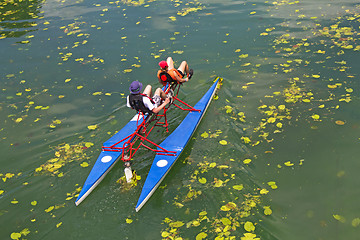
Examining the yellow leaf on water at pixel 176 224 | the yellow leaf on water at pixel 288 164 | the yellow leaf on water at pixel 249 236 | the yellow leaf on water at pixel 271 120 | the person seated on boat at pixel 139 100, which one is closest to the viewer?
the yellow leaf on water at pixel 249 236

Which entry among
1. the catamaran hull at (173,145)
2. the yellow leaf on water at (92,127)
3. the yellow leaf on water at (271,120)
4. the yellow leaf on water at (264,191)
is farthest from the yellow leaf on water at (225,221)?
the yellow leaf on water at (92,127)

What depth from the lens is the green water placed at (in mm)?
5613

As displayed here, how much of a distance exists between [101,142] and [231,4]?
1100 centimetres

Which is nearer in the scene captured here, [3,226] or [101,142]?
[3,226]

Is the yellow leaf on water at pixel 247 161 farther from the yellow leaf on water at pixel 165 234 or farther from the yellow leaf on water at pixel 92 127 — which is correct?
the yellow leaf on water at pixel 92 127

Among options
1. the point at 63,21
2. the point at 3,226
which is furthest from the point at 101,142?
the point at 63,21

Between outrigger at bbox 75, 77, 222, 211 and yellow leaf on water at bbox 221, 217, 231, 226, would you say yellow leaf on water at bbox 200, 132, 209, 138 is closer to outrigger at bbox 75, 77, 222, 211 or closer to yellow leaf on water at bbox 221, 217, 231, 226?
outrigger at bbox 75, 77, 222, 211

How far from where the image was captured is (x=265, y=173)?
6.37m

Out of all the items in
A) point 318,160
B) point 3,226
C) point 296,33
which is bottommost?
point 3,226

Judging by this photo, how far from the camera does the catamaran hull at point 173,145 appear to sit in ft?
19.8

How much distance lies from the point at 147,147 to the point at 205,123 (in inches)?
84.5

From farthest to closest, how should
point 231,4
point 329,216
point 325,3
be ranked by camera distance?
1. point 231,4
2. point 325,3
3. point 329,216

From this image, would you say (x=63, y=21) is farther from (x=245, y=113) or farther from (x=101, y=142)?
(x=245, y=113)

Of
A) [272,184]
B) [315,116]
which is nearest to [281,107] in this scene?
[315,116]
